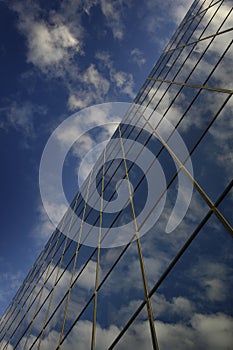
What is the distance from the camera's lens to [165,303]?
483cm

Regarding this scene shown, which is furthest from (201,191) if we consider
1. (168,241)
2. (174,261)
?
(174,261)

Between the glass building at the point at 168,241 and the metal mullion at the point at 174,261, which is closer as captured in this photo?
the glass building at the point at 168,241

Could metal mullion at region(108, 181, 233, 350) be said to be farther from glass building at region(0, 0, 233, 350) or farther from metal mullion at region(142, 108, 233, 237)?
metal mullion at region(142, 108, 233, 237)

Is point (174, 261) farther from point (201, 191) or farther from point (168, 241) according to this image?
point (201, 191)

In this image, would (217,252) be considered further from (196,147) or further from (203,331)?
(196,147)

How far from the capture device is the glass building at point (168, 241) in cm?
434

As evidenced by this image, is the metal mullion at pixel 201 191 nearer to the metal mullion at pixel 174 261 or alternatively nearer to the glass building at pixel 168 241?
the glass building at pixel 168 241

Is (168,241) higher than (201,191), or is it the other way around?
(201,191)

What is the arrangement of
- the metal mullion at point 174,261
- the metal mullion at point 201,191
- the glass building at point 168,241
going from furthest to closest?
the metal mullion at point 174,261
the metal mullion at point 201,191
the glass building at point 168,241

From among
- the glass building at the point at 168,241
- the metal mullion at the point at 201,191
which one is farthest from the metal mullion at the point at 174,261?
the metal mullion at the point at 201,191

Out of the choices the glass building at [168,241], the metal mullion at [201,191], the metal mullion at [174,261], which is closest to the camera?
the glass building at [168,241]

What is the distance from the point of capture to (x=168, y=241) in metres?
5.73

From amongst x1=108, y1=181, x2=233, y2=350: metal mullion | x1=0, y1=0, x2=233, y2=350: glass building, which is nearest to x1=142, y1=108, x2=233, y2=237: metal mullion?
x1=0, y1=0, x2=233, y2=350: glass building

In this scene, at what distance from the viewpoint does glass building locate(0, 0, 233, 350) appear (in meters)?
4.34
